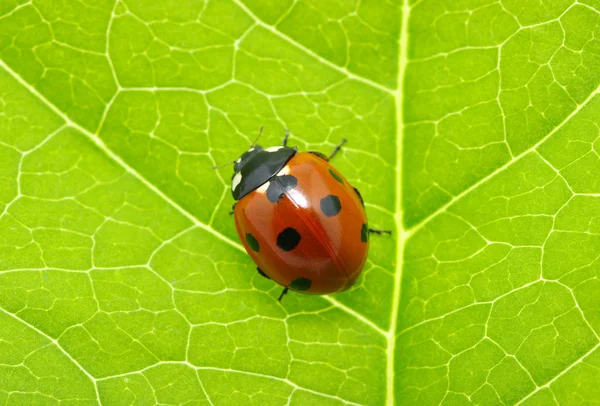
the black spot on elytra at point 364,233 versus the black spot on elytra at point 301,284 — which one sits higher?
the black spot on elytra at point 364,233

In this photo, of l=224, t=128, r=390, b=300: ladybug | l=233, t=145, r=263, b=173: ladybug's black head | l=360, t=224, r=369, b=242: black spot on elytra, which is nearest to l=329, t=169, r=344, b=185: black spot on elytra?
l=224, t=128, r=390, b=300: ladybug

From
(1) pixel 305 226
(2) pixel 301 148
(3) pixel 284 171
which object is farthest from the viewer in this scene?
(2) pixel 301 148

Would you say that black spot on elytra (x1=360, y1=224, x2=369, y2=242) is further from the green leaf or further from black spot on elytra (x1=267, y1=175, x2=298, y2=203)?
black spot on elytra (x1=267, y1=175, x2=298, y2=203)

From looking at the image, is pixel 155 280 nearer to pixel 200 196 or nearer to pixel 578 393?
pixel 200 196

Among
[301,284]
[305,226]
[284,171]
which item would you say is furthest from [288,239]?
[284,171]

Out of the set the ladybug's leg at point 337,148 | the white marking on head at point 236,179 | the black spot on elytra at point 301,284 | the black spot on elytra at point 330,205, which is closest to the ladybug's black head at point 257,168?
the white marking on head at point 236,179

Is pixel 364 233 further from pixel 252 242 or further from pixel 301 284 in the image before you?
pixel 252 242

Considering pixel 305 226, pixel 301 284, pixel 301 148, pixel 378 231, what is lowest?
pixel 301 284

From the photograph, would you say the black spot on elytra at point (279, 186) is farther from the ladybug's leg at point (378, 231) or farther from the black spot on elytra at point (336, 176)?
the ladybug's leg at point (378, 231)
